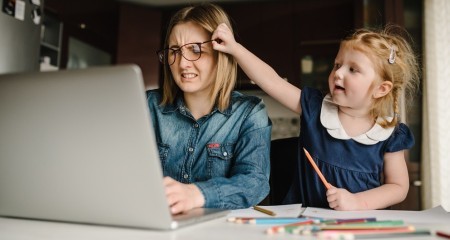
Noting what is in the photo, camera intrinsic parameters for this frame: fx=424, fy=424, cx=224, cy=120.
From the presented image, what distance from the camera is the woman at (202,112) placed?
41.4 inches

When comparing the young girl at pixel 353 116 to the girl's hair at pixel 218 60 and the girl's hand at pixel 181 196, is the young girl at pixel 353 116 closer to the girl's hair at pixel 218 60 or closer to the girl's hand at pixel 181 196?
the girl's hair at pixel 218 60

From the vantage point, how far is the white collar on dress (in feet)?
3.52

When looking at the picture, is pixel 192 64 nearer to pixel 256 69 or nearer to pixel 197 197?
pixel 256 69

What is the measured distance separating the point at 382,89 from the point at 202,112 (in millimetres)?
483

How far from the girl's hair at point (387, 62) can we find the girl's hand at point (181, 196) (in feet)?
A: 1.95

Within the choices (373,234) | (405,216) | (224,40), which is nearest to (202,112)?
(224,40)

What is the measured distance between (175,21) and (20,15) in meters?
1.70

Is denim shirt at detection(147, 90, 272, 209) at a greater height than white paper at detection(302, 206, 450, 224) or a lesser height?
greater

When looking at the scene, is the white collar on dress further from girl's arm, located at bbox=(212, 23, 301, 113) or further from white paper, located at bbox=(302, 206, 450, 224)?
white paper, located at bbox=(302, 206, 450, 224)

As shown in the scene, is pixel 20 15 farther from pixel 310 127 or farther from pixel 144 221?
pixel 144 221

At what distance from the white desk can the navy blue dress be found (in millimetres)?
508

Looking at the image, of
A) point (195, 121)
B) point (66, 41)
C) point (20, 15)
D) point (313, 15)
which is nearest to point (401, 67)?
point (195, 121)

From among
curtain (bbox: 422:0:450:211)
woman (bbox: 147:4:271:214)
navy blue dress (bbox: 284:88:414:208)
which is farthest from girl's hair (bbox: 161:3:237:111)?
curtain (bbox: 422:0:450:211)

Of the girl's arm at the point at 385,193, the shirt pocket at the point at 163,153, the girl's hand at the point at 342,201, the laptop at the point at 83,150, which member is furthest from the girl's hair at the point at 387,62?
the laptop at the point at 83,150
